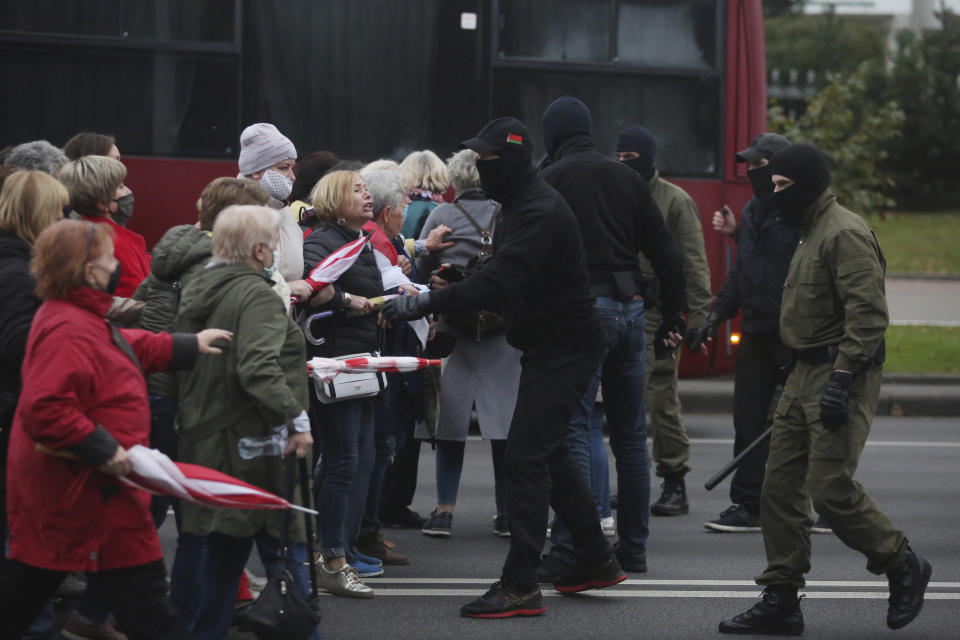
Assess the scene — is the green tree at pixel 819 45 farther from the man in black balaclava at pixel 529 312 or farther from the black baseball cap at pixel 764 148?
the man in black balaclava at pixel 529 312

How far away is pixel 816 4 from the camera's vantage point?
7250cm

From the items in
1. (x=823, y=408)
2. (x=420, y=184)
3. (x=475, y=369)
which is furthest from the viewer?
(x=420, y=184)

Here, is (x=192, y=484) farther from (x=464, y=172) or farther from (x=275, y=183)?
(x=464, y=172)

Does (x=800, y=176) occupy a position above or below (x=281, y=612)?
above

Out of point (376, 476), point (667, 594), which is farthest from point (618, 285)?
point (376, 476)

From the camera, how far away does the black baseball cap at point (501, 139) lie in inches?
229

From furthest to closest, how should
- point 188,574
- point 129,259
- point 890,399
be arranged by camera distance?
1. point 890,399
2. point 129,259
3. point 188,574

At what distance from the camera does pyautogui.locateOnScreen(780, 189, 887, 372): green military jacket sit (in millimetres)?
5430

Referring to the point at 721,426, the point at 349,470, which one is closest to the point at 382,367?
the point at 349,470

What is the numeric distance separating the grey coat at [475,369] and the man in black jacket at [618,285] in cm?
62

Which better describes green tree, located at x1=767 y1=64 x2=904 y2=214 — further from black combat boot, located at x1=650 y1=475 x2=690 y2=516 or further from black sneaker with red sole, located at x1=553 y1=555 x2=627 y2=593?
black sneaker with red sole, located at x1=553 y1=555 x2=627 y2=593

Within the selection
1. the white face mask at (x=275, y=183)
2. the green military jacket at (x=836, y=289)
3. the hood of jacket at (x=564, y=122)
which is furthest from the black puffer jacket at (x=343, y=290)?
the green military jacket at (x=836, y=289)

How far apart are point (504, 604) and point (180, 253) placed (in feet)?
6.16

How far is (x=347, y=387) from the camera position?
19.2 feet
